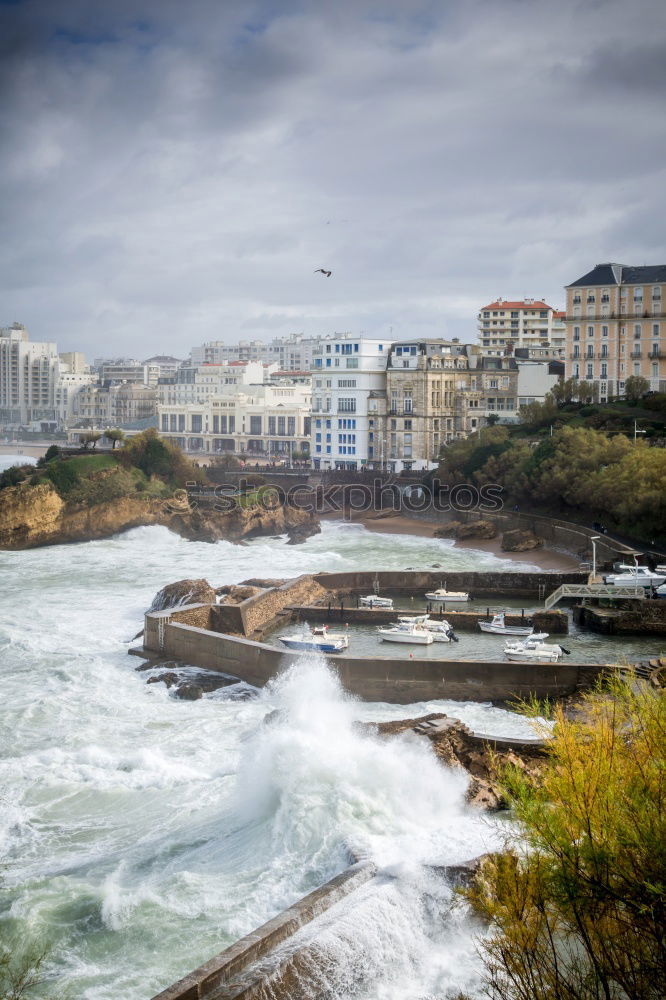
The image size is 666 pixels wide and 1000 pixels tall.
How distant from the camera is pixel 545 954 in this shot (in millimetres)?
8367

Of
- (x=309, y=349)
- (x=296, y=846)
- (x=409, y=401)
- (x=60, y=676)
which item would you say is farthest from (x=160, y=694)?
(x=309, y=349)

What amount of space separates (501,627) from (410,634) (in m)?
2.93

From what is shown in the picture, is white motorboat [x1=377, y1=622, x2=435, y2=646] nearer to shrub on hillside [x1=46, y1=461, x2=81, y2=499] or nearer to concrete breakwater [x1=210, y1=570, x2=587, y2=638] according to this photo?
concrete breakwater [x1=210, y1=570, x2=587, y2=638]

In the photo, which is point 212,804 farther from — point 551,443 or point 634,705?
point 551,443

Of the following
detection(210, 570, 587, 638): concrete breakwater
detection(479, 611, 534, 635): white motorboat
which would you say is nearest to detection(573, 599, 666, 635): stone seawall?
detection(479, 611, 534, 635): white motorboat

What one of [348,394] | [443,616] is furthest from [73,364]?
[443,616]

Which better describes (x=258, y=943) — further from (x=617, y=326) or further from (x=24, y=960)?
(x=617, y=326)

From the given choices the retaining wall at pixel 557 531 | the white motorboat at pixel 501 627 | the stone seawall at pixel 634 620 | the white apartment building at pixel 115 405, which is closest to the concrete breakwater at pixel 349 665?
the white motorboat at pixel 501 627

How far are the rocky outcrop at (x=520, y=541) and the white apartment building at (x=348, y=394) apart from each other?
2795 cm

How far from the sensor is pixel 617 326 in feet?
217

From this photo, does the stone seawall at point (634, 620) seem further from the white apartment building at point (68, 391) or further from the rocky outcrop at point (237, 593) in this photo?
the white apartment building at point (68, 391)

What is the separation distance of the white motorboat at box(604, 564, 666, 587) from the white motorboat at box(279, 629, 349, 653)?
10697mm

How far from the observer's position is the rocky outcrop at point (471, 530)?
162ft

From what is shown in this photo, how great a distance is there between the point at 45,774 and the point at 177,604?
12483 millimetres
